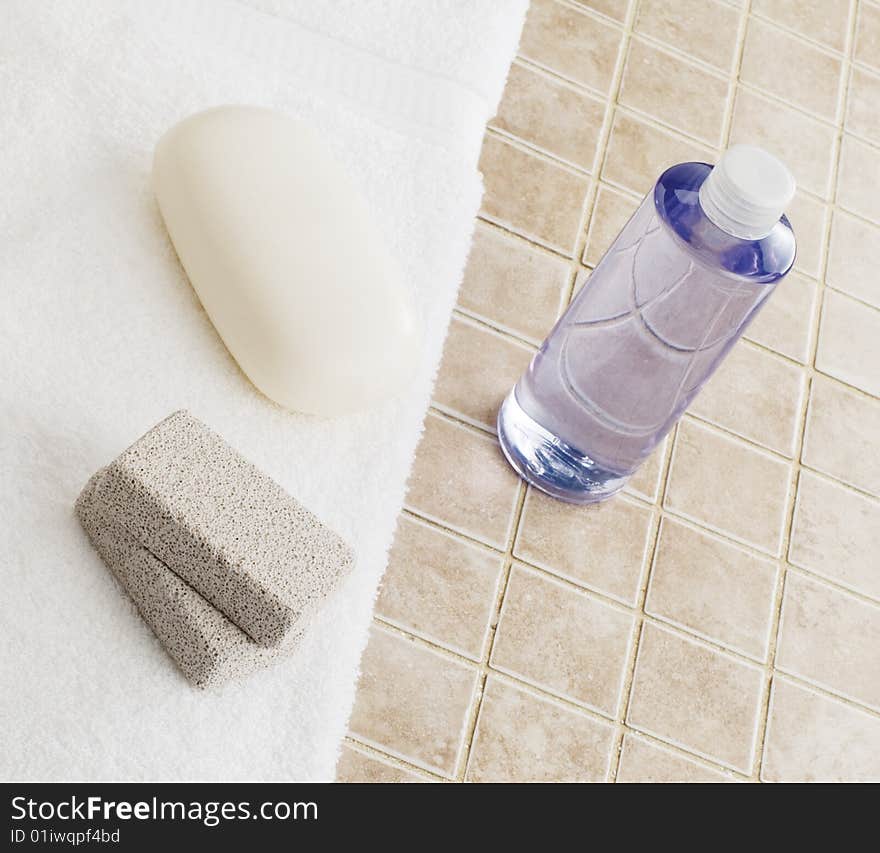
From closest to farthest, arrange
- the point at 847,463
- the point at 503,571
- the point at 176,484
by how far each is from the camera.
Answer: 1. the point at 176,484
2. the point at 503,571
3. the point at 847,463

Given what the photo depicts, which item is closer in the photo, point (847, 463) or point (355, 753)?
point (355, 753)

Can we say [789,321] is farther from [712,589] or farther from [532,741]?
[532,741]

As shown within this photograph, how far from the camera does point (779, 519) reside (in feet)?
2.02

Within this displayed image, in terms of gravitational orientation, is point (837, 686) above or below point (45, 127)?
below

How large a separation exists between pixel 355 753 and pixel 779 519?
0.96 ft

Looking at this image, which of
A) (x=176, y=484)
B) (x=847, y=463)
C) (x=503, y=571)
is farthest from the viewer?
(x=847, y=463)

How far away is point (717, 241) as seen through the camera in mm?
439

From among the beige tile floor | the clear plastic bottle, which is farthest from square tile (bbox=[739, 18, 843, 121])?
the clear plastic bottle

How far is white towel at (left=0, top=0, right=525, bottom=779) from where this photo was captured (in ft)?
1.42

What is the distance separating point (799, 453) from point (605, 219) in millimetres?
193

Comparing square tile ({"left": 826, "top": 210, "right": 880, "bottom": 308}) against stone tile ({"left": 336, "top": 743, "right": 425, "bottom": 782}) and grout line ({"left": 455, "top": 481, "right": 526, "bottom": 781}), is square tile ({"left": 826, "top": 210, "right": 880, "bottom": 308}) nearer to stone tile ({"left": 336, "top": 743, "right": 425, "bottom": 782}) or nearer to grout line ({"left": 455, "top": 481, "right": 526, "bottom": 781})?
grout line ({"left": 455, "top": 481, "right": 526, "bottom": 781})

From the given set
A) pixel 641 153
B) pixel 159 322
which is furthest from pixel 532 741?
pixel 641 153
